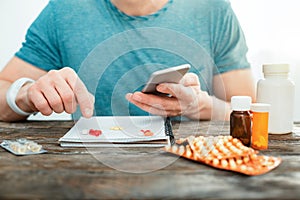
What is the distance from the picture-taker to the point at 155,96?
89 cm

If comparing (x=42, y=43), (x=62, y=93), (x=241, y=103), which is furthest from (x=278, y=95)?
(x=42, y=43)

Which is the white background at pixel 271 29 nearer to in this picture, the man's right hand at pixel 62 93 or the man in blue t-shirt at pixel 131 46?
the man in blue t-shirt at pixel 131 46

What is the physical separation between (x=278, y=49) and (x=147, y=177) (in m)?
1.61

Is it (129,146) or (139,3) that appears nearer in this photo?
(129,146)

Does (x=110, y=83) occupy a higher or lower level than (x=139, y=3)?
lower

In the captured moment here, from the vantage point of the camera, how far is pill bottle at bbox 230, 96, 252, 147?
74 cm

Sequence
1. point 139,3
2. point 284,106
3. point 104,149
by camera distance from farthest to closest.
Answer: point 139,3
point 284,106
point 104,149

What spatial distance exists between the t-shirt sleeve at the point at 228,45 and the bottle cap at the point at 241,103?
52 centimetres

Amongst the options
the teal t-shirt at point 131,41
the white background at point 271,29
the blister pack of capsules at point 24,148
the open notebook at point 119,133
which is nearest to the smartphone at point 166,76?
the open notebook at point 119,133

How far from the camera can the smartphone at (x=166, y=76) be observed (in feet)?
2.53

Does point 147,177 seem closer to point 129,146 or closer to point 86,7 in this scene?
point 129,146

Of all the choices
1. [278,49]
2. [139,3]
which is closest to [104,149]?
[139,3]

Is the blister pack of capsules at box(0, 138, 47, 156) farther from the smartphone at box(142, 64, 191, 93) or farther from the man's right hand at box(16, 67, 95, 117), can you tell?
the smartphone at box(142, 64, 191, 93)

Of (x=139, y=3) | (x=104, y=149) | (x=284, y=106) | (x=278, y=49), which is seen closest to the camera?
(x=104, y=149)
